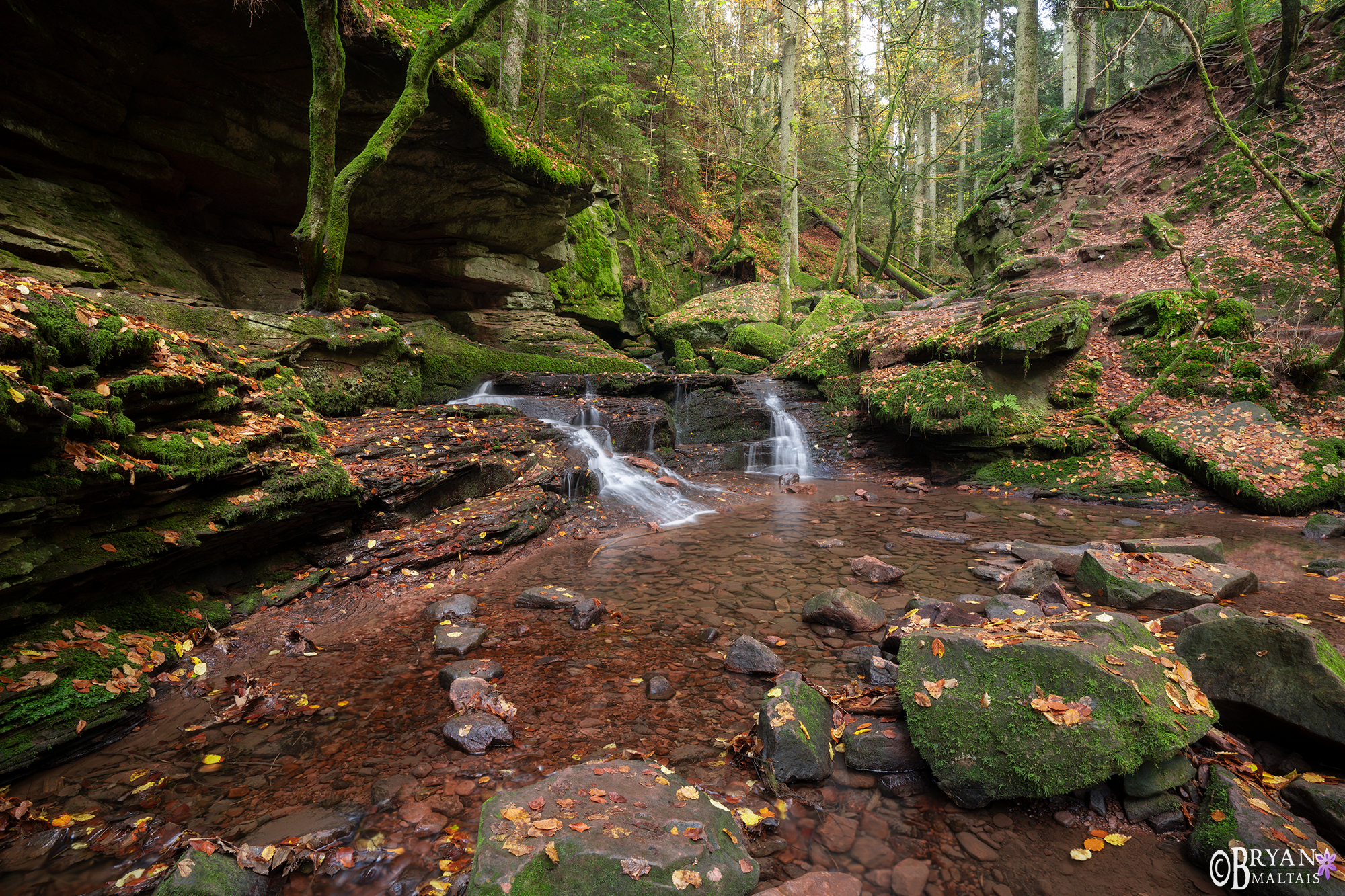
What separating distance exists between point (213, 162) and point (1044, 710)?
1393cm

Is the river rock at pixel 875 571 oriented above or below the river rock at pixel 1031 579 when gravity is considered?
below

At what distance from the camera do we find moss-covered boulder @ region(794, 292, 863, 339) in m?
16.4

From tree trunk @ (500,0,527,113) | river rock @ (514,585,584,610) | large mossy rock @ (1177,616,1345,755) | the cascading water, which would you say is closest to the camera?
large mossy rock @ (1177,616,1345,755)

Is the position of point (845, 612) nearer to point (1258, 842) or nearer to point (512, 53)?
point (1258, 842)

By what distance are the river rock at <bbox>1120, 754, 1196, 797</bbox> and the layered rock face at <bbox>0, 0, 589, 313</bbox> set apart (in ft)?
40.1

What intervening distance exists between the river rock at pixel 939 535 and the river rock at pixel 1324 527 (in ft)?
12.2

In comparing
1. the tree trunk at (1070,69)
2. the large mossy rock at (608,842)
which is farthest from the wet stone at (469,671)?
the tree trunk at (1070,69)

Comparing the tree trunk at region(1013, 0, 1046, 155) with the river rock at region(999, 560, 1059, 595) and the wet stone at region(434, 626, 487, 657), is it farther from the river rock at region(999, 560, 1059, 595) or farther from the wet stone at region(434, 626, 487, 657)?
the wet stone at region(434, 626, 487, 657)

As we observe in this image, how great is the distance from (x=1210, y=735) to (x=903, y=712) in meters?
1.44

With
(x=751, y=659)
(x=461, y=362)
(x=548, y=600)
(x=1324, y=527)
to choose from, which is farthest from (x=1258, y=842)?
(x=461, y=362)

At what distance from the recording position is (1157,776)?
97.7 inches

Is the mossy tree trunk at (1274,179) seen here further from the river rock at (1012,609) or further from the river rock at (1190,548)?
the river rock at (1012,609)

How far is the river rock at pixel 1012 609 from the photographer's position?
4.18 m

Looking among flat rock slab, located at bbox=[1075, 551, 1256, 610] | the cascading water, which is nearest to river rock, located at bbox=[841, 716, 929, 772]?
flat rock slab, located at bbox=[1075, 551, 1256, 610]
